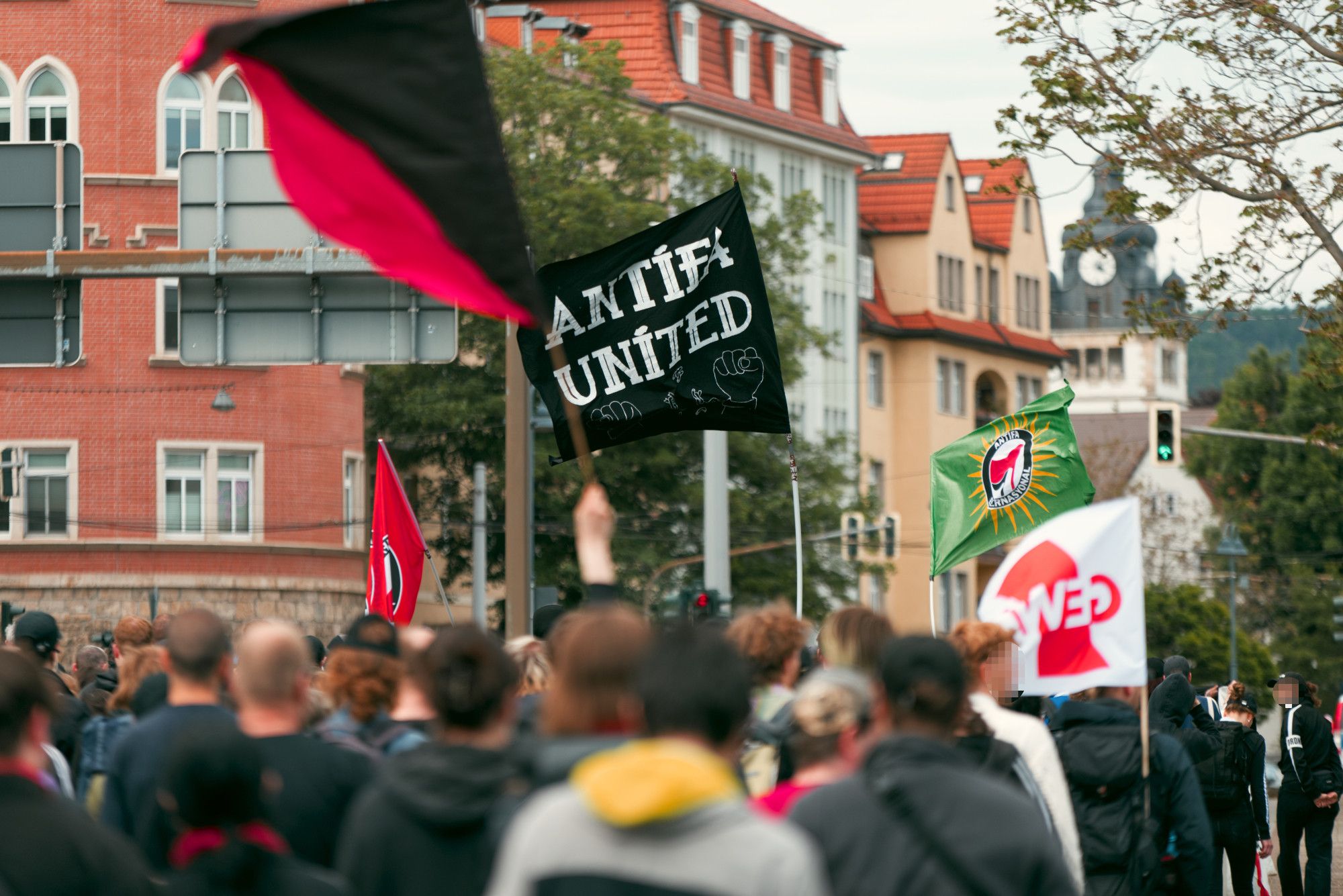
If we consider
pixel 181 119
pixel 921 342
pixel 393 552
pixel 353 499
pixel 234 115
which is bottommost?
pixel 393 552

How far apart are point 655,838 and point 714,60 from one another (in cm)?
7085

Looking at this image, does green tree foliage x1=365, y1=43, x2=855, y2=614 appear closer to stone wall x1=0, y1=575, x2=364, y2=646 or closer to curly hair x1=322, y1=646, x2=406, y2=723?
stone wall x1=0, y1=575, x2=364, y2=646

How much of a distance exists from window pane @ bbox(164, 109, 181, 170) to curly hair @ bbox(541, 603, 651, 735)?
41.8m

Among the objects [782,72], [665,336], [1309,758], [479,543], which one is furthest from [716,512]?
[782,72]

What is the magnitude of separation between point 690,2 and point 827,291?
38.3ft

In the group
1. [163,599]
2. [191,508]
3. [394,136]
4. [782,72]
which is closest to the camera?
[394,136]

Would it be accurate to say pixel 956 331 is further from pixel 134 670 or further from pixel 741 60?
pixel 134 670

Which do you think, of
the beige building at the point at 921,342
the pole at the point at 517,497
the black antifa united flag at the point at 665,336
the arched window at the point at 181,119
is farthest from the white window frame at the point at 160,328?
the beige building at the point at 921,342

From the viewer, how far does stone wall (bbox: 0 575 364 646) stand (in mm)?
44094

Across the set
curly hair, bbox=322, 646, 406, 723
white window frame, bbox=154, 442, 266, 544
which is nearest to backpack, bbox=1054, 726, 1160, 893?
curly hair, bbox=322, 646, 406, 723

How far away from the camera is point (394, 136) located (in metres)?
8.44

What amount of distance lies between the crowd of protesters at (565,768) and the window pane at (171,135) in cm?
3832

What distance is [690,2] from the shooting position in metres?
72.8

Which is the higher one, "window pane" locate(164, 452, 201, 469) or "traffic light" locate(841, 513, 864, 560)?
"window pane" locate(164, 452, 201, 469)
